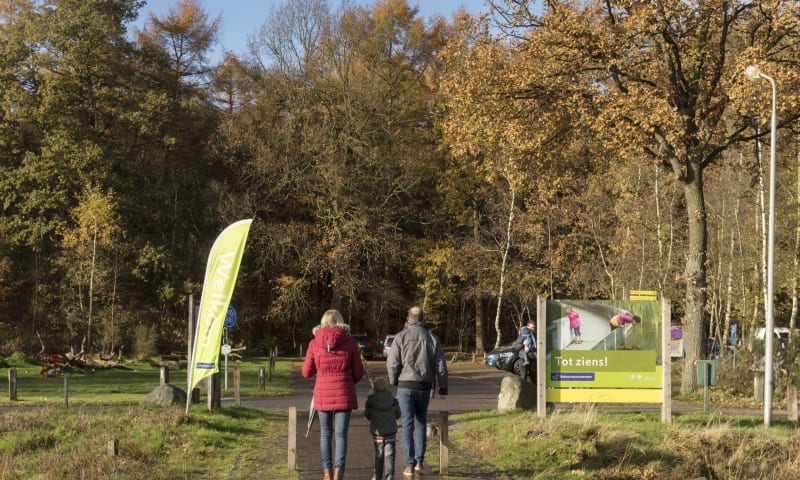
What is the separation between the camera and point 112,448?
11914 millimetres

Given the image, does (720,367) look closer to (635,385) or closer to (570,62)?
(570,62)

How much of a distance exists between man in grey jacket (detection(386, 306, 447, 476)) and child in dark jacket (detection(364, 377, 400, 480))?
60cm

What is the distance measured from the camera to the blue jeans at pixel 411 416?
1057cm

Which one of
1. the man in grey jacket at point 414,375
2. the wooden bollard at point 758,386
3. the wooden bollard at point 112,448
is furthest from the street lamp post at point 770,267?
the wooden bollard at point 112,448

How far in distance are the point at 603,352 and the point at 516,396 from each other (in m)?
2.61

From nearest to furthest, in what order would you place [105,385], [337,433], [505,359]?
1. [337,433]
2. [105,385]
3. [505,359]

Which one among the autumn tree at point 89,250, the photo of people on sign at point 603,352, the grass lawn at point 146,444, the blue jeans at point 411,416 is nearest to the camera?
the blue jeans at point 411,416

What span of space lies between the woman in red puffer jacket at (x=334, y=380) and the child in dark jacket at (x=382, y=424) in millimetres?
213

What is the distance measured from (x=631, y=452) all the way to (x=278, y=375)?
23.9 metres

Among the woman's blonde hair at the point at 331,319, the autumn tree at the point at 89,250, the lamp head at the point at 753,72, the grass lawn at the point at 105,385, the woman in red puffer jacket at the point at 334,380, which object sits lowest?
the grass lawn at the point at 105,385

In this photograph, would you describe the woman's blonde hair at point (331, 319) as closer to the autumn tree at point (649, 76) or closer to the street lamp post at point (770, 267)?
the street lamp post at point (770, 267)

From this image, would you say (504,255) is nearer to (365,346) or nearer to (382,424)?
(365,346)

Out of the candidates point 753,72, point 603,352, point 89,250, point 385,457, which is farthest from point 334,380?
point 89,250

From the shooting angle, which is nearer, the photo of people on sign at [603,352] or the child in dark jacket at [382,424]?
the child in dark jacket at [382,424]
